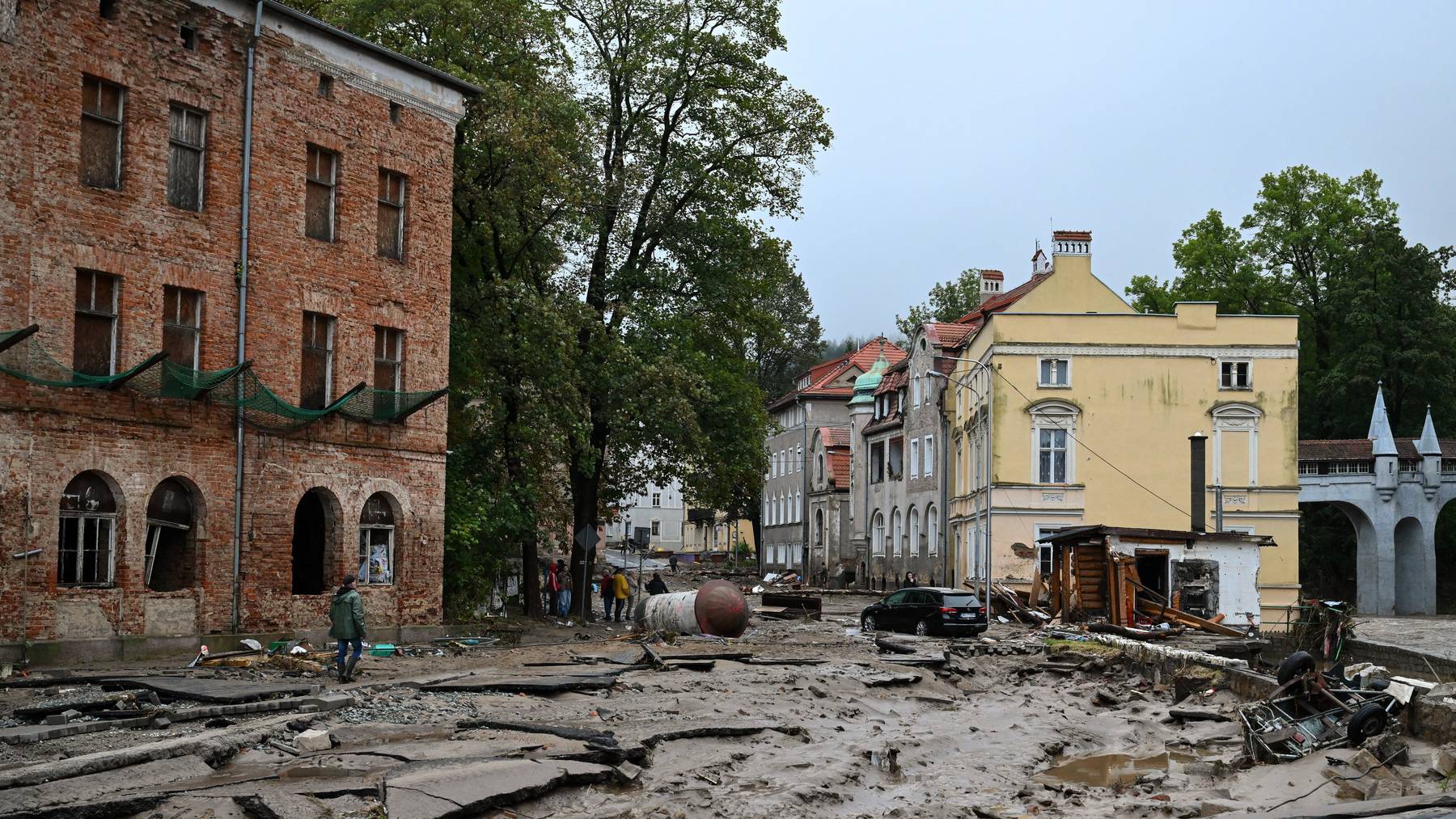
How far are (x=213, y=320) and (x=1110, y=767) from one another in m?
17.4

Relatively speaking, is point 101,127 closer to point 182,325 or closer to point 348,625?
point 182,325

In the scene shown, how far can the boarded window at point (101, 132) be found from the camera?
78.1ft

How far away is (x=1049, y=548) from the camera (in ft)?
166

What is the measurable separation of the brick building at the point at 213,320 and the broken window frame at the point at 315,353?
0.05 metres

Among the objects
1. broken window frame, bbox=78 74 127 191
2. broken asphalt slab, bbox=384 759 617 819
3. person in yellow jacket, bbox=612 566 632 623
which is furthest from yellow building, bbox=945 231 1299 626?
broken asphalt slab, bbox=384 759 617 819

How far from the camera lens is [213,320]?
25875mm

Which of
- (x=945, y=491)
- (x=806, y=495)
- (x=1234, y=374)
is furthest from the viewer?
(x=806, y=495)

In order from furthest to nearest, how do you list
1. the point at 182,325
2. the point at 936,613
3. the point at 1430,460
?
the point at 1430,460, the point at 936,613, the point at 182,325

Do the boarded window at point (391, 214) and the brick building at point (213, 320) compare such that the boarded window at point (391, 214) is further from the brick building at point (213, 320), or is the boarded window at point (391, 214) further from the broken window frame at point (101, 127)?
the broken window frame at point (101, 127)

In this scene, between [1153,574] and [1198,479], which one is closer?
[1153,574]

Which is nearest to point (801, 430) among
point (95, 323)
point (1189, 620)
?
point (1189, 620)

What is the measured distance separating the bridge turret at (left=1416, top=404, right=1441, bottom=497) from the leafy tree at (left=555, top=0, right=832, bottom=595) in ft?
106

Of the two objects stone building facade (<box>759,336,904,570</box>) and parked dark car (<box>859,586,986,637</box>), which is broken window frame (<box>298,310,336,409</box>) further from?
stone building facade (<box>759,336,904,570</box>)

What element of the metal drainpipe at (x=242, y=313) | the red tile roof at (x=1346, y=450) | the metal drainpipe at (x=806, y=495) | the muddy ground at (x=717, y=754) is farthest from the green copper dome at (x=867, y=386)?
the metal drainpipe at (x=242, y=313)
